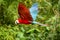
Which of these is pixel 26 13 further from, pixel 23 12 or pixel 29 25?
pixel 29 25

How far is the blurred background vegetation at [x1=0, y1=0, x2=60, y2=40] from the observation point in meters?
1.89

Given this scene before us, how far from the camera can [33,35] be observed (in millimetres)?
2037

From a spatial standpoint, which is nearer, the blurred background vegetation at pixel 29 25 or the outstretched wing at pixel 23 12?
the outstretched wing at pixel 23 12

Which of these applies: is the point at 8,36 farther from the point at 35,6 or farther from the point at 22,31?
the point at 35,6

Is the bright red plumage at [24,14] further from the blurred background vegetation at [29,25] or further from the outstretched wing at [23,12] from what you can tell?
the blurred background vegetation at [29,25]

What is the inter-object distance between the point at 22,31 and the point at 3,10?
250mm

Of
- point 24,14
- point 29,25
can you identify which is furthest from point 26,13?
point 29,25

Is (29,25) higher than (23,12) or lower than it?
lower

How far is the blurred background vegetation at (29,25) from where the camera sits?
1.89 metres

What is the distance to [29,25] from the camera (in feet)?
6.47

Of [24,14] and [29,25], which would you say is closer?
[24,14]

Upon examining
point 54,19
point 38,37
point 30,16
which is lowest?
point 38,37

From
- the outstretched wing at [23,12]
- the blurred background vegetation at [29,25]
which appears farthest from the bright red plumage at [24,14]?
the blurred background vegetation at [29,25]

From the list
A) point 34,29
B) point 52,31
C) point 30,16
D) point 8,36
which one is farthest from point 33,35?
point 30,16
